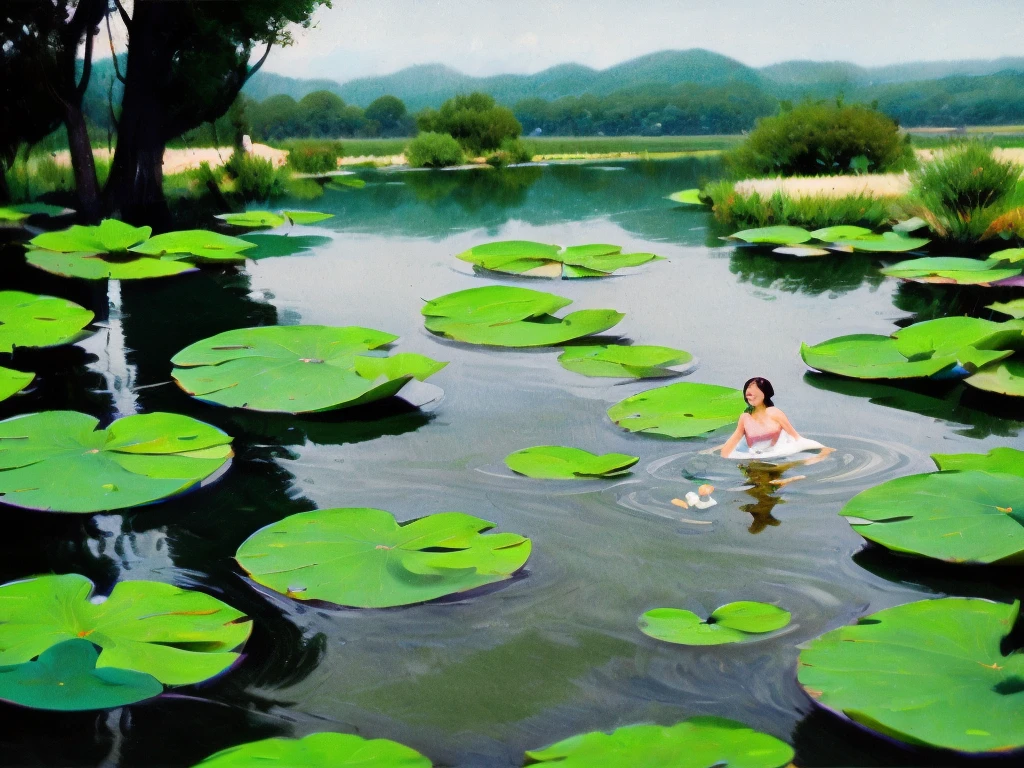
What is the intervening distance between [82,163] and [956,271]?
8.84 meters

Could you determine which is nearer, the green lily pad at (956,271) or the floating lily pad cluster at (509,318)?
the floating lily pad cluster at (509,318)

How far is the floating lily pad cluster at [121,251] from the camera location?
→ 18.4 ft

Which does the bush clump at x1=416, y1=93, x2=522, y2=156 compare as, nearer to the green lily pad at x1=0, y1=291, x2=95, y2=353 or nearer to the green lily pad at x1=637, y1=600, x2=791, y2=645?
the green lily pad at x1=0, y1=291, x2=95, y2=353

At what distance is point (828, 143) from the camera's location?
11195 millimetres

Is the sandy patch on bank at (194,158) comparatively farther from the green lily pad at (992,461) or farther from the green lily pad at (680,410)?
the green lily pad at (992,461)

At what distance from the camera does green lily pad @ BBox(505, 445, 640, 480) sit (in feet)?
8.29

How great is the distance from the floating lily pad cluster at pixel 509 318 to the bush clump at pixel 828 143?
8115 mm

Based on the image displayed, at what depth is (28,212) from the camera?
9.89 meters

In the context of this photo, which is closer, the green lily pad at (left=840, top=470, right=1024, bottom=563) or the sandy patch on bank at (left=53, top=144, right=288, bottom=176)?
the green lily pad at (left=840, top=470, right=1024, bottom=563)

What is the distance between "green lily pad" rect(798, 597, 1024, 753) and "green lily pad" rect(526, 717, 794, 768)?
18 cm

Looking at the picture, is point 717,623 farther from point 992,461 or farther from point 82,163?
point 82,163

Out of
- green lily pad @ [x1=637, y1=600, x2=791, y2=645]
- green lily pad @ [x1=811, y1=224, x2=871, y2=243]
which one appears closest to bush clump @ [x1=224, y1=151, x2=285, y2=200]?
green lily pad @ [x1=811, y1=224, x2=871, y2=243]

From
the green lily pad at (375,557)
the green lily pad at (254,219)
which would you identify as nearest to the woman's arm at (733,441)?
the green lily pad at (375,557)

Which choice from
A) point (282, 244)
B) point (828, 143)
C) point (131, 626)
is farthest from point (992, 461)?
point (828, 143)
